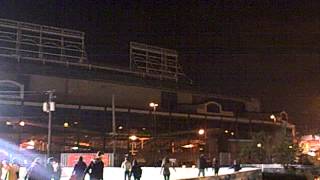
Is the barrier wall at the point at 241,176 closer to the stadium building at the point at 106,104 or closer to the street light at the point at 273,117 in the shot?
the stadium building at the point at 106,104

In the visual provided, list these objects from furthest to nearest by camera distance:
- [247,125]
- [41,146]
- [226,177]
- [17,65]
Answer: [247,125] < [17,65] < [41,146] < [226,177]

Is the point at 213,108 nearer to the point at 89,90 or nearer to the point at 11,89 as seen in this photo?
the point at 89,90

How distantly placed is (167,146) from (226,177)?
5152cm

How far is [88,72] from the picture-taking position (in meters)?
77.2

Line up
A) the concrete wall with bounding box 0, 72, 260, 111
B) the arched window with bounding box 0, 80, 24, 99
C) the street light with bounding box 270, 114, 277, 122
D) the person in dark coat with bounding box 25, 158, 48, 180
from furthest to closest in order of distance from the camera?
the street light with bounding box 270, 114, 277, 122 → the concrete wall with bounding box 0, 72, 260, 111 → the arched window with bounding box 0, 80, 24, 99 → the person in dark coat with bounding box 25, 158, 48, 180

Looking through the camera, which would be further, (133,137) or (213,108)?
(213,108)

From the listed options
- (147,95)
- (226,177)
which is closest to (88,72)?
(147,95)

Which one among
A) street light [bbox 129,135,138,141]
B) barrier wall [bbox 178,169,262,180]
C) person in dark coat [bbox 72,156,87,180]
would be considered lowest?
barrier wall [bbox 178,169,262,180]

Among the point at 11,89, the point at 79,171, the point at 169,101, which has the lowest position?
the point at 79,171

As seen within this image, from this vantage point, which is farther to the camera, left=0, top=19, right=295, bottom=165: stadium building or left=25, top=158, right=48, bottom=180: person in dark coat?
left=0, top=19, right=295, bottom=165: stadium building

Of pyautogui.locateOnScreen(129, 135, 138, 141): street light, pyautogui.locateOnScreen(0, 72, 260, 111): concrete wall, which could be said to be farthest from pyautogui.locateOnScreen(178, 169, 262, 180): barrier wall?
pyautogui.locateOnScreen(0, 72, 260, 111): concrete wall

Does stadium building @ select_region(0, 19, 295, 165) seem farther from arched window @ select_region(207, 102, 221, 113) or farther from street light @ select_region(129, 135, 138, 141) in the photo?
street light @ select_region(129, 135, 138, 141)

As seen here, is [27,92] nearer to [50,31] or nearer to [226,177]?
[50,31]

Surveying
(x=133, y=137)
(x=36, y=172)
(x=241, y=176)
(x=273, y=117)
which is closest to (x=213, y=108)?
(x=273, y=117)
